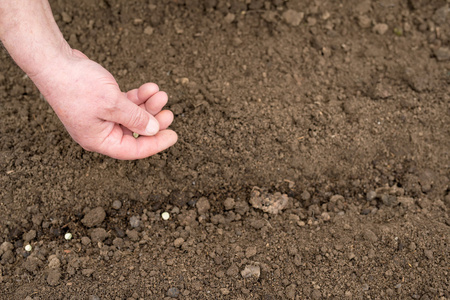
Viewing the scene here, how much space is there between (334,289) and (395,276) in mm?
330

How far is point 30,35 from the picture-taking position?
73.0 inches

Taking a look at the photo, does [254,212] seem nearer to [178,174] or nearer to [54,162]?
[178,174]

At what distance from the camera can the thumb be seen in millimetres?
2000

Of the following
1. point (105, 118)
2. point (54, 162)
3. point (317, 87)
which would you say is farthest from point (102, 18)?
point (317, 87)

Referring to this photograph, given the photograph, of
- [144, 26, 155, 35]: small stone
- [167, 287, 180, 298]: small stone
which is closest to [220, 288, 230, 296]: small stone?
[167, 287, 180, 298]: small stone

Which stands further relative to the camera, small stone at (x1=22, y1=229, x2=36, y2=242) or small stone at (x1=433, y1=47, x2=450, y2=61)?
small stone at (x1=433, y1=47, x2=450, y2=61)

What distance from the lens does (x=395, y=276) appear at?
2.26 meters

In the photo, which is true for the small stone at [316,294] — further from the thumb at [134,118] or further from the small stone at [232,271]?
the thumb at [134,118]

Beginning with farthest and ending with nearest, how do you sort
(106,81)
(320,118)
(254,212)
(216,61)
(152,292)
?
(216,61) < (320,118) < (254,212) < (152,292) < (106,81)

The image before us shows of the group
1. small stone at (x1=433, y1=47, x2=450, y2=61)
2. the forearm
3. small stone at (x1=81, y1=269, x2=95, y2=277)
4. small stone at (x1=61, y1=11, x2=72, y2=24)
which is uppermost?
the forearm

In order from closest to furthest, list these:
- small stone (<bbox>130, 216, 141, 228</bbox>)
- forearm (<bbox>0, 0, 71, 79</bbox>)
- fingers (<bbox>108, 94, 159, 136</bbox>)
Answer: forearm (<bbox>0, 0, 71, 79</bbox>)
fingers (<bbox>108, 94, 159, 136</bbox>)
small stone (<bbox>130, 216, 141, 228</bbox>)

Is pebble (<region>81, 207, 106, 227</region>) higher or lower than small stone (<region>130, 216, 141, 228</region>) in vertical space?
higher

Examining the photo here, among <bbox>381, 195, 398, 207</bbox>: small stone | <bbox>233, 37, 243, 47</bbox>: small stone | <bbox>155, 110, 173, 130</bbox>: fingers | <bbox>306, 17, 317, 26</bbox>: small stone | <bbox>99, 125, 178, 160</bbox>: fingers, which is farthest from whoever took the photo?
<bbox>306, 17, 317, 26</bbox>: small stone

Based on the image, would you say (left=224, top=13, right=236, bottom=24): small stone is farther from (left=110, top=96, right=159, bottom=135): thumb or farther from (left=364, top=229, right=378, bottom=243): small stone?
(left=364, top=229, right=378, bottom=243): small stone
